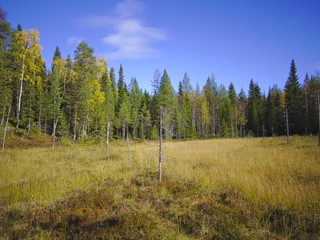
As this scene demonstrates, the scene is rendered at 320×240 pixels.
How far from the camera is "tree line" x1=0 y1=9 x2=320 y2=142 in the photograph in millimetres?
17500

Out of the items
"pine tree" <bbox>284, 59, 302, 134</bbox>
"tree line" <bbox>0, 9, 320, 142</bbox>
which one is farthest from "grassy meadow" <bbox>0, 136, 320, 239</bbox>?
"pine tree" <bbox>284, 59, 302, 134</bbox>

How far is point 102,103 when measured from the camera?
23.9 m

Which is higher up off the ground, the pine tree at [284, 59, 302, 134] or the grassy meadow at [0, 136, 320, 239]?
the pine tree at [284, 59, 302, 134]

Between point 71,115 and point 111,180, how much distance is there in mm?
22888

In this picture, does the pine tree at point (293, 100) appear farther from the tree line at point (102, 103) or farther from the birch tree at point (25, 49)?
the birch tree at point (25, 49)

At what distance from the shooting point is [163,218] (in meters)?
3.11

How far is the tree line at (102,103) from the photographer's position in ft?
57.4

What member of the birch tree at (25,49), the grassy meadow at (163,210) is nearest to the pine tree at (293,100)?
the grassy meadow at (163,210)

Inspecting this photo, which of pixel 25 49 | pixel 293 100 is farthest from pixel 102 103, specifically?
pixel 293 100

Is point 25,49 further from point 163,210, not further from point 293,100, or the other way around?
point 293,100

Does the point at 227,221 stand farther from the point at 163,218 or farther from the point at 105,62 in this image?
the point at 105,62

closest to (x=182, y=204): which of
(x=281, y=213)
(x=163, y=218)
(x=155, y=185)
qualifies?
(x=163, y=218)

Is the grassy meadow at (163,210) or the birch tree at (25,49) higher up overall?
the birch tree at (25,49)

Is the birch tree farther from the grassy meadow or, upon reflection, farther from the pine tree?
the pine tree
